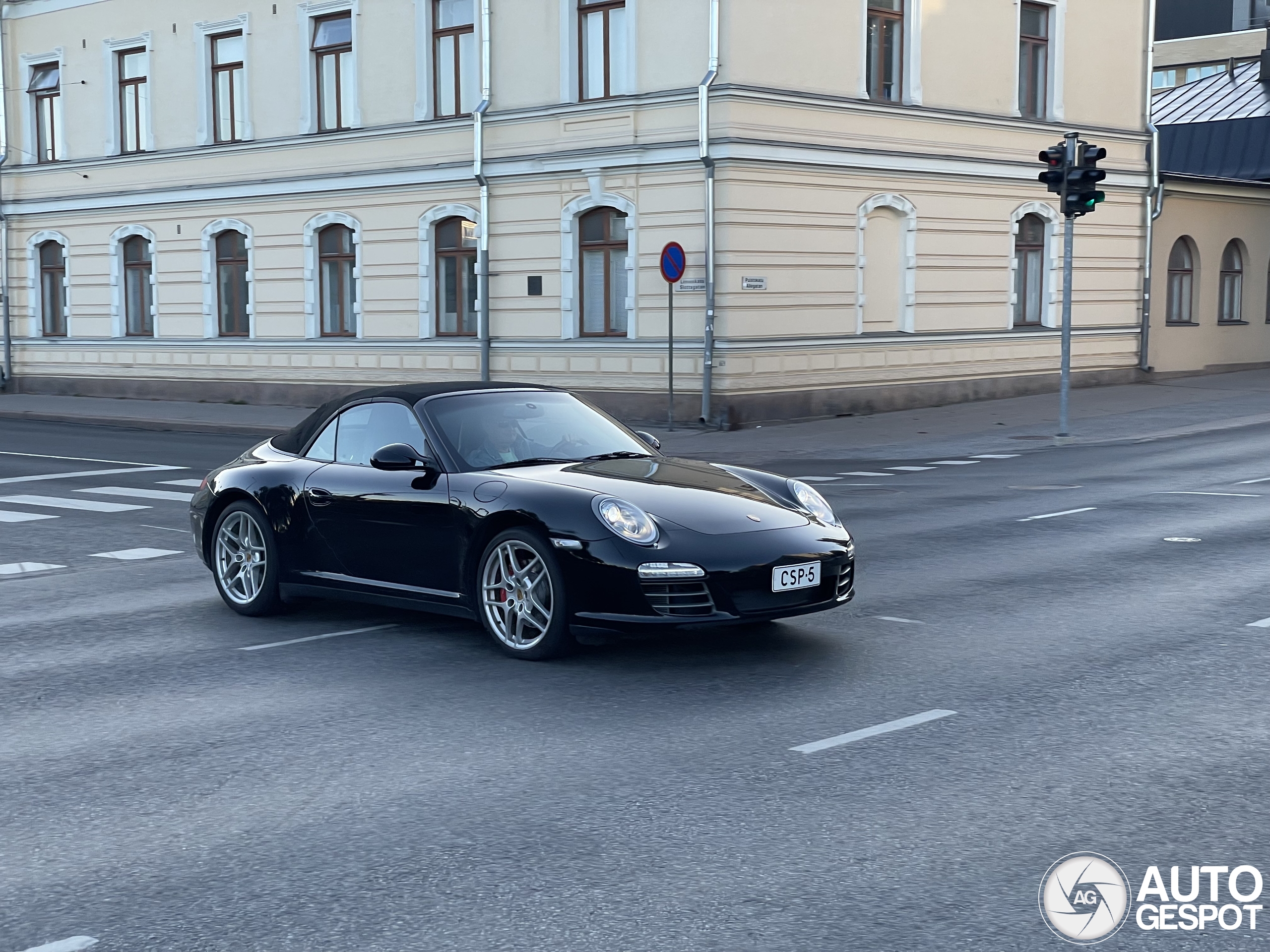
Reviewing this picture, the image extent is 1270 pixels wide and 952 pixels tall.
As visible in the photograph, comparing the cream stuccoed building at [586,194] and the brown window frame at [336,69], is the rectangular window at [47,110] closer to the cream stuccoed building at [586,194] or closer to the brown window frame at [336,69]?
the cream stuccoed building at [586,194]

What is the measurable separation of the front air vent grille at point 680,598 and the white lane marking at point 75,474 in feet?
40.0

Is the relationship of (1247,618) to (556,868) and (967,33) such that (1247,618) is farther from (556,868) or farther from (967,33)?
(967,33)

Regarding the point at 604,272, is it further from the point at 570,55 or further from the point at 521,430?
the point at 521,430

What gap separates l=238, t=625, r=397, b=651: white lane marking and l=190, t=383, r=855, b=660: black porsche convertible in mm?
237

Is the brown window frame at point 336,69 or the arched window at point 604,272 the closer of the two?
the arched window at point 604,272

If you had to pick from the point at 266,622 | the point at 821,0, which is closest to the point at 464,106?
the point at 821,0

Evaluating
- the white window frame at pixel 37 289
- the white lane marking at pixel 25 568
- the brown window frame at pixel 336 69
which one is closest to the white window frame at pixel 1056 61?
the brown window frame at pixel 336 69

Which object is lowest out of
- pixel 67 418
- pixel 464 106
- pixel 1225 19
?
pixel 67 418

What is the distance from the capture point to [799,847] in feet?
15.8

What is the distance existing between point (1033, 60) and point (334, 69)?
43.2ft

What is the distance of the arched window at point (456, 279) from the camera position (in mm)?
28016

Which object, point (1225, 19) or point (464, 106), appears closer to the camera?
point (464, 106)

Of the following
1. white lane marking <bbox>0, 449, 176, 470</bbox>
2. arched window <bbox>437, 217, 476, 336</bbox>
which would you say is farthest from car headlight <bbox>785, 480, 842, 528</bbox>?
arched window <bbox>437, 217, 476, 336</bbox>

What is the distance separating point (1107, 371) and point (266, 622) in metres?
25.3
